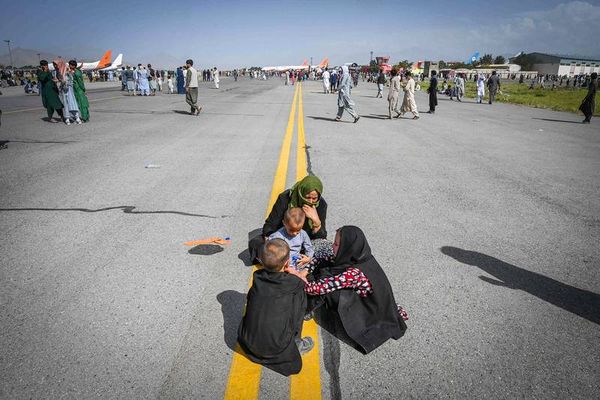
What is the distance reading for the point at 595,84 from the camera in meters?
13.5

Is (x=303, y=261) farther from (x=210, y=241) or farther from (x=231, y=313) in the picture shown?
(x=210, y=241)

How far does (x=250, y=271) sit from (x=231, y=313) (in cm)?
64

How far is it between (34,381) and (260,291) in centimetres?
144

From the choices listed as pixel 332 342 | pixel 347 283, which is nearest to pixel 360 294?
pixel 347 283

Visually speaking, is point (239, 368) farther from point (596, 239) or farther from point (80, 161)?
point (80, 161)

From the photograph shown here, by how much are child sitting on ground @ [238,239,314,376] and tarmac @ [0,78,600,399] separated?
11cm

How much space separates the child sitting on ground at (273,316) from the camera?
2.21 meters

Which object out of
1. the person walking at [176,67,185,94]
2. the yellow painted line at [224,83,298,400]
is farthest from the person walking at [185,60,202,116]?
the yellow painted line at [224,83,298,400]

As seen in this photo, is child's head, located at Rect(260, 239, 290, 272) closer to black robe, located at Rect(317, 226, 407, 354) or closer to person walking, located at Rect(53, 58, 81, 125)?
black robe, located at Rect(317, 226, 407, 354)

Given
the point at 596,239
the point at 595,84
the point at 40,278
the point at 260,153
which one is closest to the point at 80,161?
the point at 260,153

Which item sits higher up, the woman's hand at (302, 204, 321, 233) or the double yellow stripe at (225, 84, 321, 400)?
the woman's hand at (302, 204, 321, 233)

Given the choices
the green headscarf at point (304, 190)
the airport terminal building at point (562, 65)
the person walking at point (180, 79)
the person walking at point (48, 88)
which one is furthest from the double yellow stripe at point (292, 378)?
the airport terminal building at point (562, 65)

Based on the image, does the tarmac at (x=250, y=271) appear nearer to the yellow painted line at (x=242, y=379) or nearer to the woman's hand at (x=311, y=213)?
the yellow painted line at (x=242, y=379)

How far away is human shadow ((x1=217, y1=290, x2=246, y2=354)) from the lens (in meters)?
2.48
